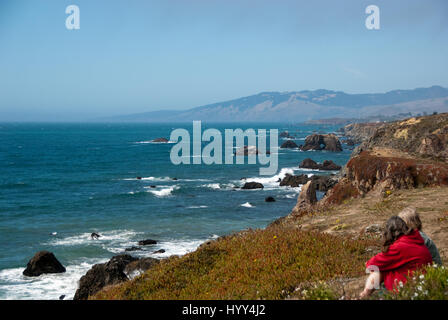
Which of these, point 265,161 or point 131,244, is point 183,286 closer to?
point 131,244

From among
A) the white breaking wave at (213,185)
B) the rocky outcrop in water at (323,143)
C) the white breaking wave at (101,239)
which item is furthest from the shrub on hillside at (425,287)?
the rocky outcrop in water at (323,143)

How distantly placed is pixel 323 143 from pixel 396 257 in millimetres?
130046

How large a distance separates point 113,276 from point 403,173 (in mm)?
15825

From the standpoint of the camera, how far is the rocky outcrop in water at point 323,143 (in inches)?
5059

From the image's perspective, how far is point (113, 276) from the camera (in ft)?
61.6

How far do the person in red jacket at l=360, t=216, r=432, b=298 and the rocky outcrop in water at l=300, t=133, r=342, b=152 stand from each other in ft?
410

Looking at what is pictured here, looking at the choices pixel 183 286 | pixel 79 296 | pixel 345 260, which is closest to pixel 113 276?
pixel 79 296

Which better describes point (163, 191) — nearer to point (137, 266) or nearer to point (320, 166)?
point (320, 166)

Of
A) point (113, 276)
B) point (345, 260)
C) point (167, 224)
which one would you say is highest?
point (345, 260)

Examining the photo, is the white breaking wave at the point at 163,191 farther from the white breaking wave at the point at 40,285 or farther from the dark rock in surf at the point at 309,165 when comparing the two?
the dark rock in surf at the point at 309,165

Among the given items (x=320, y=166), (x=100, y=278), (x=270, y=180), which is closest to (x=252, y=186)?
(x=270, y=180)

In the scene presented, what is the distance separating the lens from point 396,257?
Result: 624 centimetres

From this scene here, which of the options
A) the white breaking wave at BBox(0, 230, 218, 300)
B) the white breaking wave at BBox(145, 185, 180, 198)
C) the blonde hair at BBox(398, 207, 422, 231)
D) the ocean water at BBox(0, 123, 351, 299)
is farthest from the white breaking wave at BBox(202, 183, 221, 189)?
the blonde hair at BBox(398, 207, 422, 231)
